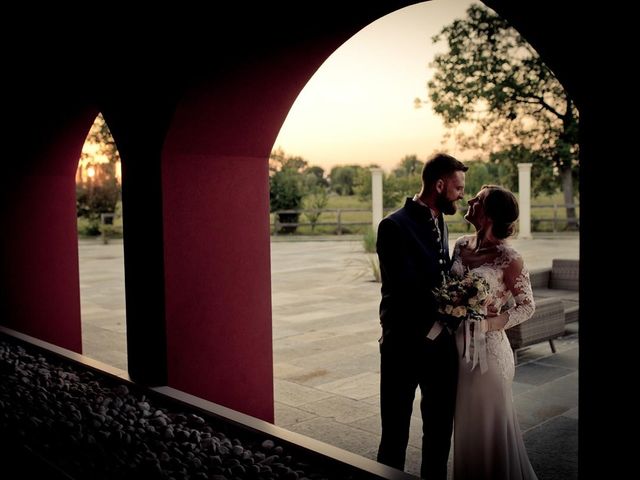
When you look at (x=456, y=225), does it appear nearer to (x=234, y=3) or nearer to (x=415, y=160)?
(x=415, y=160)

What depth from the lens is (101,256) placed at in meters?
19.0

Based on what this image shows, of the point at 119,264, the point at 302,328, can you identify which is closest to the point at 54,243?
the point at 302,328

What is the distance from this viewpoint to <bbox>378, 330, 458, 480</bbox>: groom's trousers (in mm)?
3148

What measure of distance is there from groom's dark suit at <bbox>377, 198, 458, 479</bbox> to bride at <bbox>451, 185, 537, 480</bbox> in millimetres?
77

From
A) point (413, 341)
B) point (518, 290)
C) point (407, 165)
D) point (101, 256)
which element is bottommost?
point (101, 256)

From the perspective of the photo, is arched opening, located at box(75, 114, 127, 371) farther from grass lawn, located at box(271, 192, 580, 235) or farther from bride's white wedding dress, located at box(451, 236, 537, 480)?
grass lawn, located at box(271, 192, 580, 235)

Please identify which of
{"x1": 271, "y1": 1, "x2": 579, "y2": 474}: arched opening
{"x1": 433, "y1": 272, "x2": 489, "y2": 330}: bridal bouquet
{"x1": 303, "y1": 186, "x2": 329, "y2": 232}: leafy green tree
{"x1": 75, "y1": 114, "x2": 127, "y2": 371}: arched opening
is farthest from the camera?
→ {"x1": 303, "y1": 186, "x2": 329, "y2": 232}: leafy green tree

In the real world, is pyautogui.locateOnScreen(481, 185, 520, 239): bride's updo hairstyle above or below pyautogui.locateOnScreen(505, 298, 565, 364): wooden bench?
above

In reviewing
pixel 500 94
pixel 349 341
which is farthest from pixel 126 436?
pixel 500 94

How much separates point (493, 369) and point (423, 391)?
354 millimetres

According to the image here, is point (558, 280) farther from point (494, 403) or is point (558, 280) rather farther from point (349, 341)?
point (494, 403)

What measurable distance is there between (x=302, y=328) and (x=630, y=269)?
6.05 m

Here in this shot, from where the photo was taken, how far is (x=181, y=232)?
431 cm

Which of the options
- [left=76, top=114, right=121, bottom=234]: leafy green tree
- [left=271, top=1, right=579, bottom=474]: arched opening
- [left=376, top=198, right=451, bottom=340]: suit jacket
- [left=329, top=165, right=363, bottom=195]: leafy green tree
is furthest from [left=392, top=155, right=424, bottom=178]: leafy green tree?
[left=376, top=198, right=451, bottom=340]: suit jacket
